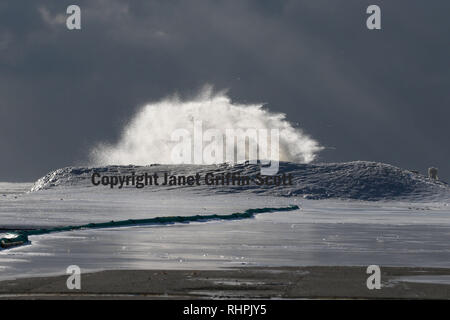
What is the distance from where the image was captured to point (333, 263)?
26.6 metres

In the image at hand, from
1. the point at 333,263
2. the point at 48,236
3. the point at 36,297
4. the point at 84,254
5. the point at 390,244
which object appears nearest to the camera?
the point at 36,297

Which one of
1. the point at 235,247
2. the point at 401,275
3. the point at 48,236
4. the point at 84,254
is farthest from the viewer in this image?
the point at 48,236

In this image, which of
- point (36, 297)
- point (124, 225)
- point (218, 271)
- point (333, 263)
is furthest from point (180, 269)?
point (124, 225)

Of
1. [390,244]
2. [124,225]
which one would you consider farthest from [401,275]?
[124,225]

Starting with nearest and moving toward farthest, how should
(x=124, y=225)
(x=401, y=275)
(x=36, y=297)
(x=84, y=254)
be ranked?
(x=36, y=297), (x=401, y=275), (x=84, y=254), (x=124, y=225)

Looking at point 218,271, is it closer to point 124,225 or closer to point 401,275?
point 401,275

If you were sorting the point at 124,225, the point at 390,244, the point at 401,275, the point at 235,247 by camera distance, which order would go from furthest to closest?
the point at 124,225
the point at 390,244
the point at 235,247
the point at 401,275

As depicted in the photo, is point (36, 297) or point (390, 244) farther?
point (390, 244)
